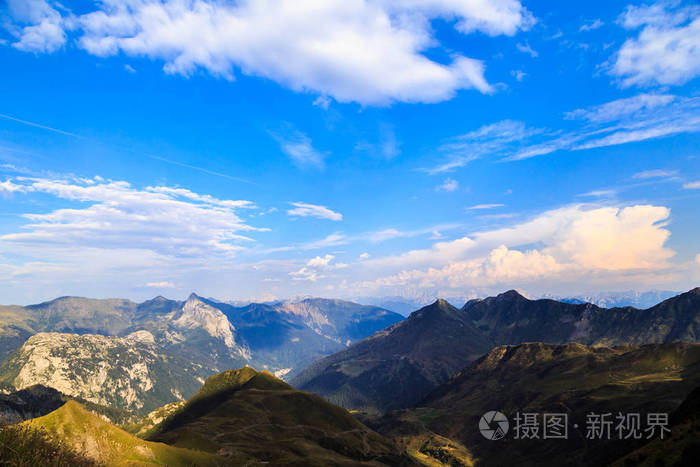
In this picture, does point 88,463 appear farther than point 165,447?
No

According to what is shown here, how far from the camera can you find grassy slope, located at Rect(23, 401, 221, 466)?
110 m

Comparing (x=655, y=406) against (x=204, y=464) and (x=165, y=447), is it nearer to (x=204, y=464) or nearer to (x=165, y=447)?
(x=204, y=464)

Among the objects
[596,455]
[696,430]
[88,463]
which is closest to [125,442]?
[88,463]

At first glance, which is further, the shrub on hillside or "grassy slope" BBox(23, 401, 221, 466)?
"grassy slope" BBox(23, 401, 221, 466)

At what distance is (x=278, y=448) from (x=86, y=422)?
82549 mm

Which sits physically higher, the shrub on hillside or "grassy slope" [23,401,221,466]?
the shrub on hillside

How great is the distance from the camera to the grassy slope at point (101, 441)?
110 m

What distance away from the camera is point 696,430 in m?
77.1

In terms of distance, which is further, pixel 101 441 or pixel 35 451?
pixel 101 441

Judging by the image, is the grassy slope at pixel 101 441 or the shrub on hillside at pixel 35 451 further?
the grassy slope at pixel 101 441

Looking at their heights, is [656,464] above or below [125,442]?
above

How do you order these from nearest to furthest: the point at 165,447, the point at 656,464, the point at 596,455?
1. the point at 656,464
2. the point at 165,447
3. the point at 596,455

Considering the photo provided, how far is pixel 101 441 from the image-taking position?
117062mm

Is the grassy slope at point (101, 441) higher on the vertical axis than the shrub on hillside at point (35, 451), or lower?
lower
